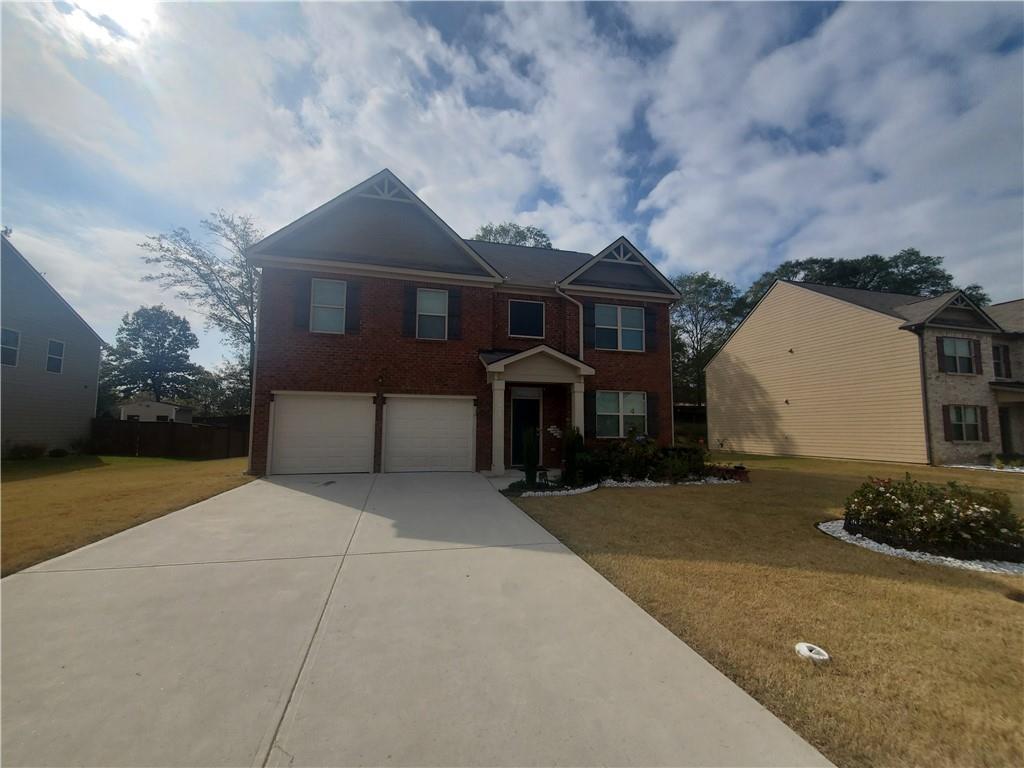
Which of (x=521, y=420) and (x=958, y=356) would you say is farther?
(x=958, y=356)

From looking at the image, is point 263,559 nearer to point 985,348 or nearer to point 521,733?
point 521,733

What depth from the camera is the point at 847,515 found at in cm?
635

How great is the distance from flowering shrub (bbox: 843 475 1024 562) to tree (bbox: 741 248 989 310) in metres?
37.5

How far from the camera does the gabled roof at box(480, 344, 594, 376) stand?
11531 mm

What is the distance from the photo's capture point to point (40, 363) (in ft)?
54.9

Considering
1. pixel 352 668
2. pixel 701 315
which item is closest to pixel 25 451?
pixel 352 668

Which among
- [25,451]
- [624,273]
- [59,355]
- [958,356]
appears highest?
[624,273]

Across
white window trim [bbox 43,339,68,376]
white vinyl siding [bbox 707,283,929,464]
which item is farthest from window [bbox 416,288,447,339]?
white vinyl siding [bbox 707,283,929,464]

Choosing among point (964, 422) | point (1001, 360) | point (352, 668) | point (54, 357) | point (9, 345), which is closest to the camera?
point (352, 668)

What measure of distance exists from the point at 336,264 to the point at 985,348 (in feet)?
88.1

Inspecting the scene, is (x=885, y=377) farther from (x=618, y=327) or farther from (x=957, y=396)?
(x=618, y=327)

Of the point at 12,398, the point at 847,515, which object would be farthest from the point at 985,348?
the point at 12,398

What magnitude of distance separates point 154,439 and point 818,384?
3085 centimetres

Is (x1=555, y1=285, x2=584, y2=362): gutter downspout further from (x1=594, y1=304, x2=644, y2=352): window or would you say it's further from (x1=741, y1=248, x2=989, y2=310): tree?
(x1=741, y1=248, x2=989, y2=310): tree
